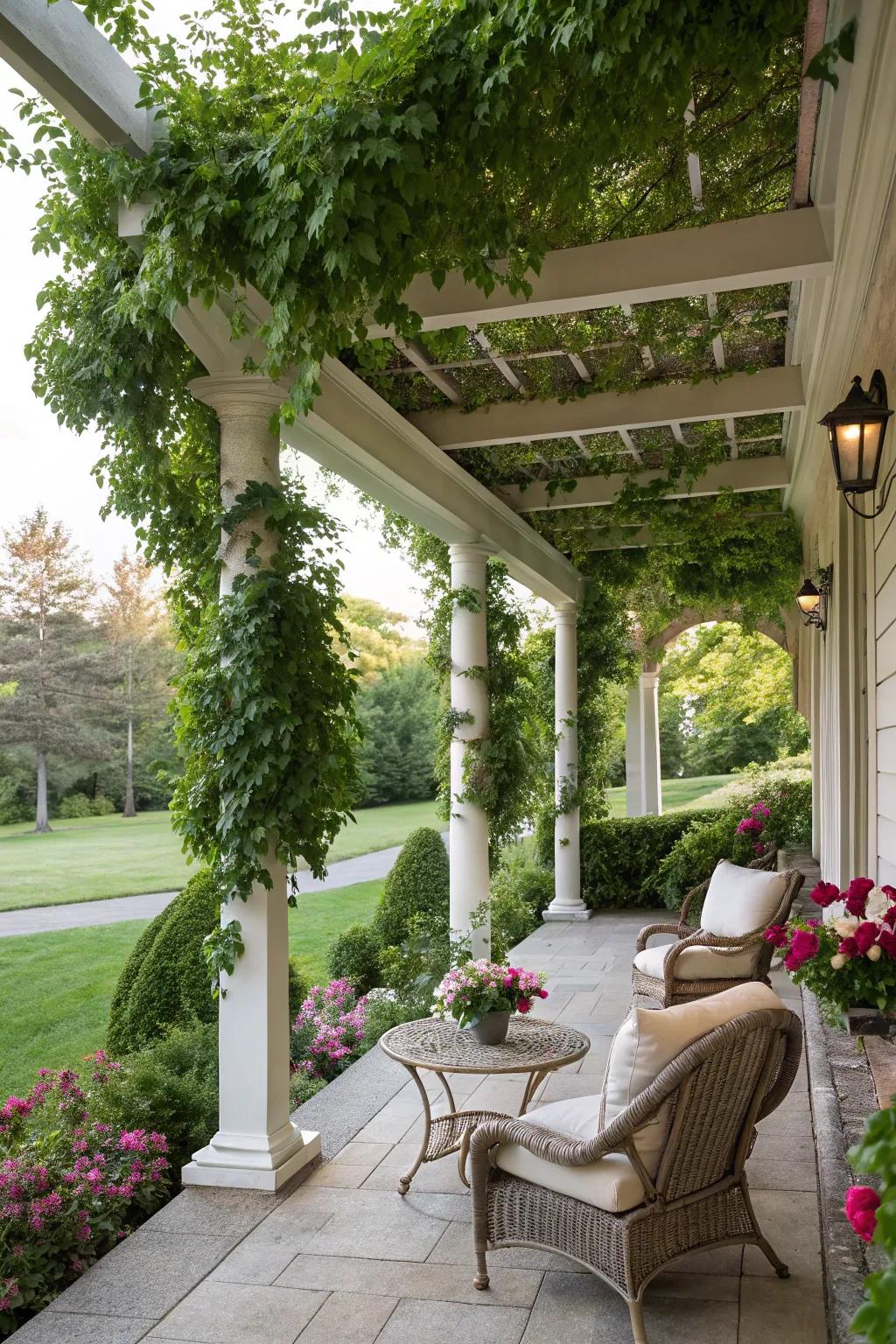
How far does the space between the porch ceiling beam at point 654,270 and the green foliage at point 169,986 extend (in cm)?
345

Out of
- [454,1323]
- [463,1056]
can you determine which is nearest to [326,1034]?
[463,1056]

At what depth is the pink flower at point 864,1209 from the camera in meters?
1.35

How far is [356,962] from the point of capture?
840 cm

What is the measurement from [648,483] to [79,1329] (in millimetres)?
6863

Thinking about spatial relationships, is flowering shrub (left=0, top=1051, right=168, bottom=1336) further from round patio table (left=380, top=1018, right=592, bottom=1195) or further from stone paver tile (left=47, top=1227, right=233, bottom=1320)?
round patio table (left=380, top=1018, right=592, bottom=1195)

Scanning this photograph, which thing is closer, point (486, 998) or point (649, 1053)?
point (649, 1053)

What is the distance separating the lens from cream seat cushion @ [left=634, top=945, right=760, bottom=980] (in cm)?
613

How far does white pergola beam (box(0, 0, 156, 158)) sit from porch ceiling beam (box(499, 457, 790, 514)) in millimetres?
5261

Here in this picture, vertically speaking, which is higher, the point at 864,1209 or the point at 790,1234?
the point at 864,1209

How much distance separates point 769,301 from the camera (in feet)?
18.0

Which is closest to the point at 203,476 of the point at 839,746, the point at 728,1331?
the point at 728,1331

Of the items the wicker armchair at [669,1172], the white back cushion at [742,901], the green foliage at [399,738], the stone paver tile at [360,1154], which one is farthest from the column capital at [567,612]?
the green foliage at [399,738]

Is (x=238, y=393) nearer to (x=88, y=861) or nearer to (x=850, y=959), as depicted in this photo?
(x=850, y=959)

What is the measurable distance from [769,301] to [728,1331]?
4.47 metres
